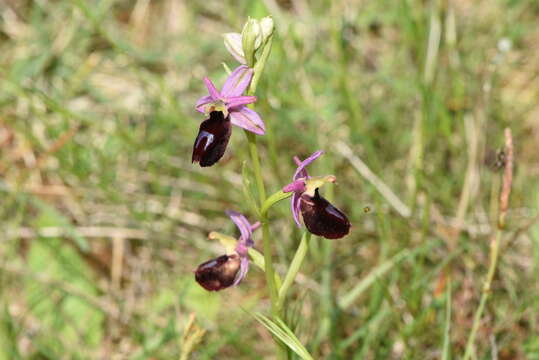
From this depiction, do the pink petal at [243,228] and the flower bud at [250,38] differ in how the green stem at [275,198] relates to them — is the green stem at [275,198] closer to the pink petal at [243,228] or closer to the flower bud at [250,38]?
the pink petal at [243,228]

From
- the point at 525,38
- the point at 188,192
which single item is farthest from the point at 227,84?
the point at 525,38

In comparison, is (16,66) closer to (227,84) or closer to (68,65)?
(68,65)

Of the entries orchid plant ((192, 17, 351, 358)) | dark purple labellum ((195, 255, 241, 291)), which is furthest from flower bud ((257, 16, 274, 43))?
dark purple labellum ((195, 255, 241, 291))

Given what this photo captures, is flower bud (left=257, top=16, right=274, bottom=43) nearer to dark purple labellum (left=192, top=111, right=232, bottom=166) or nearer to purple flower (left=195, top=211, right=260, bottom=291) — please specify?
dark purple labellum (left=192, top=111, right=232, bottom=166)

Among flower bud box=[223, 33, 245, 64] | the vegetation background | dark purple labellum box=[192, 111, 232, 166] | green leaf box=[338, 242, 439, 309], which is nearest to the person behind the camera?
dark purple labellum box=[192, 111, 232, 166]

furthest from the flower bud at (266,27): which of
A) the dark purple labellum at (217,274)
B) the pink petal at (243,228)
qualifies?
the dark purple labellum at (217,274)

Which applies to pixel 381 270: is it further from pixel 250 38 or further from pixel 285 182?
pixel 250 38
